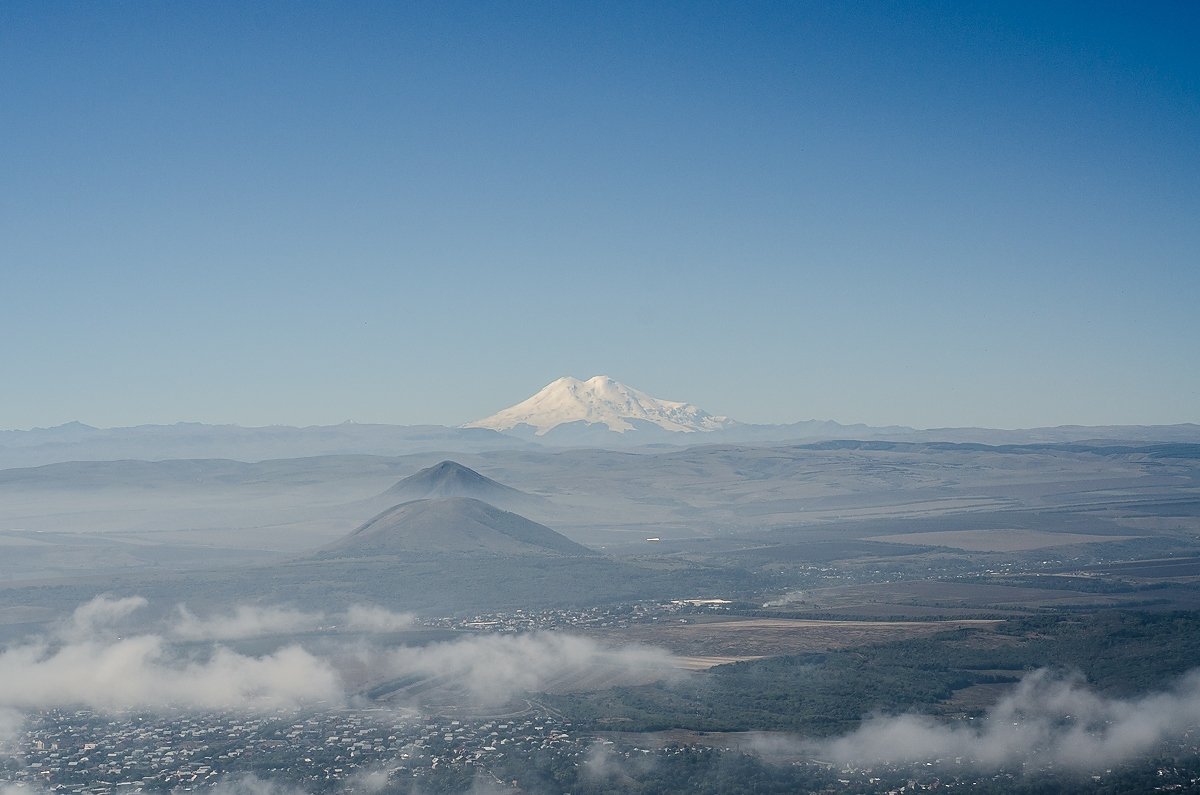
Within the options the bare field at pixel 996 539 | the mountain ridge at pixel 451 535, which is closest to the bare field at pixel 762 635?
the mountain ridge at pixel 451 535

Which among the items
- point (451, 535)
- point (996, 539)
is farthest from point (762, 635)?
point (996, 539)

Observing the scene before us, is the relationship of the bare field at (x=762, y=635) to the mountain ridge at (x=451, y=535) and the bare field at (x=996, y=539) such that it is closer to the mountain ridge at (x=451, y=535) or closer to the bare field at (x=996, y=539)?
the mountain ridge at (x=451, y=535)

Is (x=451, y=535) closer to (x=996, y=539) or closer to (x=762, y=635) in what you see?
(x=996, y=539)

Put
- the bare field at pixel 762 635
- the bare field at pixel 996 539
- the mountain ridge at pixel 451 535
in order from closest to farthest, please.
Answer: the bare field at pixel 762 635
the mountain ridge at pixel 451 535
the bare field at pixel 996 539

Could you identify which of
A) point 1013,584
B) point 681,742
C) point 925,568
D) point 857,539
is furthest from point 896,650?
point 857,539

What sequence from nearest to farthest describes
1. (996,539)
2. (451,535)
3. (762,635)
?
(762,635)
(451,535)
(996,539)

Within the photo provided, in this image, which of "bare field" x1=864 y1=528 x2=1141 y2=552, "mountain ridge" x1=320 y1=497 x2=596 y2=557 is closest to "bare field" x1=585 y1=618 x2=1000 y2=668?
"mountain ridge" x1=320 y1=497 x2=596 y2=557
